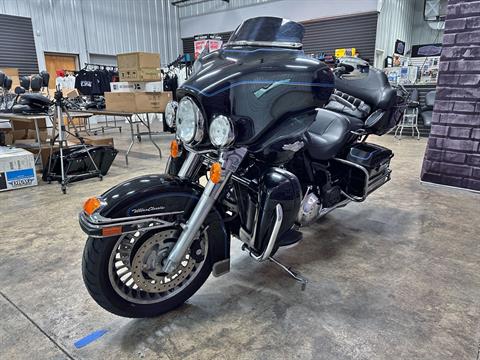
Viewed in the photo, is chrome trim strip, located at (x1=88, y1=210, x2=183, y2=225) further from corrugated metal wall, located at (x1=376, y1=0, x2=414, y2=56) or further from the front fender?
corrugated metal wall, located at (x1=376, y1=0, x2=414, y2=56)

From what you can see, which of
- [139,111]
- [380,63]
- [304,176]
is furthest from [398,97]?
[380,63]

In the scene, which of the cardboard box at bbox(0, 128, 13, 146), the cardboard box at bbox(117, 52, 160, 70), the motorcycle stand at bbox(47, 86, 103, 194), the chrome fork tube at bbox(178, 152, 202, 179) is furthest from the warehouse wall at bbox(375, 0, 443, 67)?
the chrome fork tube at bbox(178, 152, 202, 179)

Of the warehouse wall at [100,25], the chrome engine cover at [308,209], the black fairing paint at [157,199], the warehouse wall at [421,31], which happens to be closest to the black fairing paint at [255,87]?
the black fairing paint at [157,199]

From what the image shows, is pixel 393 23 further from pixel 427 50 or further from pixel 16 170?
pixel 16 170

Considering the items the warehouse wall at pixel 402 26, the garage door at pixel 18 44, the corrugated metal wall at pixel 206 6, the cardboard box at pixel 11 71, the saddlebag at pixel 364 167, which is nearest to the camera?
the saddlebag at pixel 364 167

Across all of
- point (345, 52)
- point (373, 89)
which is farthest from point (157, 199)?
point (345, 52)

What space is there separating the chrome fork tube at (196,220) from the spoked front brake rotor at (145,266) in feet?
0.28

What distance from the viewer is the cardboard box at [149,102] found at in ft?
16.8

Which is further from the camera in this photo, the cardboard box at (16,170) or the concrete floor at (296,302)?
the cardboard box at (16,170)

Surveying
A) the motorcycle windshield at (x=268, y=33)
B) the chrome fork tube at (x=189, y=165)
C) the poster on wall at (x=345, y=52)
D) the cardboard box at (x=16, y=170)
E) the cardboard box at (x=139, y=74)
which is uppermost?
the poster on wall at (x=345, y=52)

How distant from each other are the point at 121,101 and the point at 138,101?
1.06 feet

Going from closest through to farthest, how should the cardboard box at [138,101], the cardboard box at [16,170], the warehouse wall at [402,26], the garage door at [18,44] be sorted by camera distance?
1. the cardboard box at [16,170]
2. the cardboard box at [138,101]
3. the garage door at [18,44]
4. the warehouse wall at [402,26]

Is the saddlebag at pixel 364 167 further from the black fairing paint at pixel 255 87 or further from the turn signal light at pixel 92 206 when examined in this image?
the turn signal light at pixel 92 206

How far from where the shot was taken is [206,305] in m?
1.61
